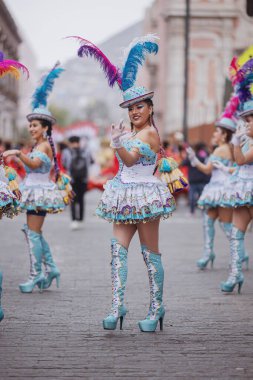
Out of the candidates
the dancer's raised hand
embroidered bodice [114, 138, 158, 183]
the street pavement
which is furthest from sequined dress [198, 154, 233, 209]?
the dancer's raised hand

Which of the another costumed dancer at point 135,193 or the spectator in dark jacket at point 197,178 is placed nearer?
the another costumed dancer at point 135,193

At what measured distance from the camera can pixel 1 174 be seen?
7.75 meters

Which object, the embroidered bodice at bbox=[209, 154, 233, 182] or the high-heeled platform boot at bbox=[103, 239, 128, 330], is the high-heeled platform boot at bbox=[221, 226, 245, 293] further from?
the high-heeled platform boot at bbox=[103, 239, 128, 330]

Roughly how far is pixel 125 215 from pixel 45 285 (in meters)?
2.64

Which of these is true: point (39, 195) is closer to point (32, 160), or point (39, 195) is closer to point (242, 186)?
point (32, 160)

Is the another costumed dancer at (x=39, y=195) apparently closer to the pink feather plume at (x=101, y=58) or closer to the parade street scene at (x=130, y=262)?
the parade street scene at (x=130, y=262)


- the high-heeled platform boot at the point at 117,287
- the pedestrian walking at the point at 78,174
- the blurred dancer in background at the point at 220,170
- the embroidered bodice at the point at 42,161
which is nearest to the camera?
the high-heeled platform boot at the point at 117,287

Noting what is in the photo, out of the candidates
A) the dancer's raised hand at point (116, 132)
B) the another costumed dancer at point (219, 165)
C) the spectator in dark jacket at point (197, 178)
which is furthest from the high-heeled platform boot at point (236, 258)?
the spectator in dark jacket at point (197, 178)

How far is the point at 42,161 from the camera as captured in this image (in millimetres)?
9484

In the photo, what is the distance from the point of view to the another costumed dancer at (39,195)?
9.39 m

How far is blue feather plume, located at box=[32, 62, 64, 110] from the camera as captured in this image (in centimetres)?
1002

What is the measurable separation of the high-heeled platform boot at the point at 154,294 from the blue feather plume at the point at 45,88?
3.16 m

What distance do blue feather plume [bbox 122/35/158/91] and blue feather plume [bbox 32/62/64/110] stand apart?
276cm

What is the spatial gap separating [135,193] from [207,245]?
450 centimetres
